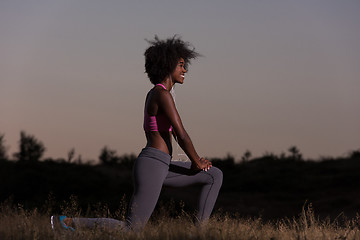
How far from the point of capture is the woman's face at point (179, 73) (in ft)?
18.7

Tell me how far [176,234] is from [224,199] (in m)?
11.7

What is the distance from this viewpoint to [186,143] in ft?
17.6

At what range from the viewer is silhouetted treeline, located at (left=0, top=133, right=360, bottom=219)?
15.3 m

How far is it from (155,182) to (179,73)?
122 centimetres

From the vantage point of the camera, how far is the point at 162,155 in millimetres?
5430

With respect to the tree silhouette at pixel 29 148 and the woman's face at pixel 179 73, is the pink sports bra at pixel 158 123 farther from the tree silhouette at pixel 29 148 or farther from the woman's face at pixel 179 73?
the tree silhouette at pixel 29 148

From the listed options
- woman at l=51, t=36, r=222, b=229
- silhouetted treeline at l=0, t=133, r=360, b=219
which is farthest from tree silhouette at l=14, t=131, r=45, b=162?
woman at l=51, t=36, r=222, b=229

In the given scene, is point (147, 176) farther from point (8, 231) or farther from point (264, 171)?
point (264, 171)

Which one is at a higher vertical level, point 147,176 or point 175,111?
point 175,111

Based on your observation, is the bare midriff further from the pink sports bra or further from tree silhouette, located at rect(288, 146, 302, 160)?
tree silhouette, located at rect(288, 146, 302, 160)

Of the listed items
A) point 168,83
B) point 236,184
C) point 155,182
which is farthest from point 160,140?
point 236,184

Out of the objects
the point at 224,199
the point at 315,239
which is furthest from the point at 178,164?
the point at 224,199

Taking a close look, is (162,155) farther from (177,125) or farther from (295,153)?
(295,153)

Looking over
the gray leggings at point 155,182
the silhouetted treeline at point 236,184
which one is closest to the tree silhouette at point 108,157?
the silhouetted treeline at point 236,184
